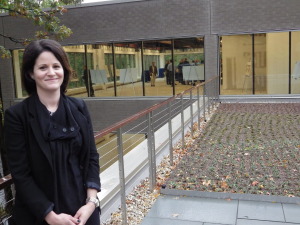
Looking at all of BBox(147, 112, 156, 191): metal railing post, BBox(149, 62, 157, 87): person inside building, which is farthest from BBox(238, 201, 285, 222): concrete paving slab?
BBox(149, 62, 157, 87): person inside building

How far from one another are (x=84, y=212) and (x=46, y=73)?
0.76 m

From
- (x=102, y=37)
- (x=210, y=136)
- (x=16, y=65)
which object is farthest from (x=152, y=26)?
(x=210, y=136)

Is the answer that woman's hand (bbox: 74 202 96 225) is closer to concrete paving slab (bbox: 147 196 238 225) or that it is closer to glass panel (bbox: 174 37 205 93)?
concrete paving slab (bbox: 147 196 238 225)

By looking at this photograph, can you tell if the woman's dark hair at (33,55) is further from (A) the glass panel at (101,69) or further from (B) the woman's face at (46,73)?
(A) the glass panel at (101,69)

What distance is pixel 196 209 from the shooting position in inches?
183

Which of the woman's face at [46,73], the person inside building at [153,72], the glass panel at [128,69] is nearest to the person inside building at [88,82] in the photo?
the glass panel at [128,69]

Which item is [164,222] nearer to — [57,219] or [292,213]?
[292,213]

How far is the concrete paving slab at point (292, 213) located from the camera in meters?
4.20

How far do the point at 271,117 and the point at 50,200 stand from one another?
995 centimetres

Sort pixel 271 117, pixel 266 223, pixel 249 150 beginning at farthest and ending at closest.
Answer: pixel 271 117 < pixel 249 150 < pixel 266 223

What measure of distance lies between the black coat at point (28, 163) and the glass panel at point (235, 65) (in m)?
14.9

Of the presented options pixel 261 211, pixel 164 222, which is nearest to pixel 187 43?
pixel 261 211

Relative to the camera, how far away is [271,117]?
431 inches

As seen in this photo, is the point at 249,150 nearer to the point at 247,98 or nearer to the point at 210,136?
the point at 210,136
